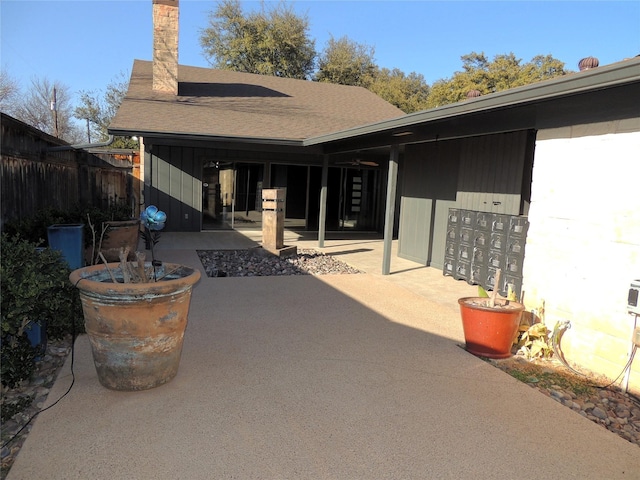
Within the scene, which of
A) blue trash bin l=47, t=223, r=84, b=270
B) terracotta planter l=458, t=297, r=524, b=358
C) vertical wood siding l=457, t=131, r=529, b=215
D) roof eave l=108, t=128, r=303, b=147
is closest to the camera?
terracotta planter l=458, t=297, r=524, b=358

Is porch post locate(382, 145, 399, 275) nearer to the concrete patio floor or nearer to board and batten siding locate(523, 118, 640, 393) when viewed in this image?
the concrete patio floor

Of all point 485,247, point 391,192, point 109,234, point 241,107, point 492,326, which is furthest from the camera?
point 241,107

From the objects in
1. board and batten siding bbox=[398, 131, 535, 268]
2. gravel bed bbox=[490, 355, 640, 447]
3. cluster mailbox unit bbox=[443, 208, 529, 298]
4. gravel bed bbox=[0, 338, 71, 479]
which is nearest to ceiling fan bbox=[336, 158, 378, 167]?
board and batten siding bbox=[398, 131, 535, 268]

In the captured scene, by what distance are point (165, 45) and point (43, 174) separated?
6.76 metres

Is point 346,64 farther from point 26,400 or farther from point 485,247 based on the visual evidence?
point 26,400

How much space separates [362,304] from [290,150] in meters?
7.35

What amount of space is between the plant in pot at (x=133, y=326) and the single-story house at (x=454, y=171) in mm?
3382

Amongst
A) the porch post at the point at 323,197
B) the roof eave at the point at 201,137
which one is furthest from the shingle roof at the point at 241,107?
the porch post at the point at 323,197

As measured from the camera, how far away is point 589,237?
4.03 m

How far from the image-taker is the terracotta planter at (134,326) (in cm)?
313

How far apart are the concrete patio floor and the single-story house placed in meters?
1.20

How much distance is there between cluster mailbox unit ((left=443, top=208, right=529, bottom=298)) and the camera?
6504mm

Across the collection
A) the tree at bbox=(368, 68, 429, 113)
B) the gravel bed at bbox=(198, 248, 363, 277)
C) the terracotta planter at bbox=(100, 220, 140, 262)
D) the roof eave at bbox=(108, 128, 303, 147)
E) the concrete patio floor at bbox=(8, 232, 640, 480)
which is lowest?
the concrete patio floor at bbox=(8, 232, 640, 480)

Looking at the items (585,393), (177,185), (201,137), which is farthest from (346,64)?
(585,393)
